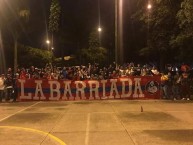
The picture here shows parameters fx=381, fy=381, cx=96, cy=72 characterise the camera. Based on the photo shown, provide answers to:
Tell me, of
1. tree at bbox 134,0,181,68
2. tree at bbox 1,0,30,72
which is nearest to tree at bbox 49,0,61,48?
tree at bbox 1,0,30,72

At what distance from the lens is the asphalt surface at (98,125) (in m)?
11.1

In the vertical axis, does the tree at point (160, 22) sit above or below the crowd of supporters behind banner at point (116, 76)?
above

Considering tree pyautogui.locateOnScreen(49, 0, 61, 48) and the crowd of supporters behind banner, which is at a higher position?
tree pyautogui.locateOnScreen(49, 0, 61, 48)

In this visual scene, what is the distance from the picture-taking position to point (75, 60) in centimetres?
6091

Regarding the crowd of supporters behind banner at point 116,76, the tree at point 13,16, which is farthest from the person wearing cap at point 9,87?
the tree at point 13,16

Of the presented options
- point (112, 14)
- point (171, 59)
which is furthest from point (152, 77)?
point (112, 14)

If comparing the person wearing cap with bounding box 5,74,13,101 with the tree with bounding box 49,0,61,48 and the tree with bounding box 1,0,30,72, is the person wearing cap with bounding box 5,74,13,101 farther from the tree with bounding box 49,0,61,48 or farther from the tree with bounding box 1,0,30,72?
the tree with bounding box 49,0,61,48

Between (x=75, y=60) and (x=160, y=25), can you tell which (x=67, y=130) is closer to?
(x=160, y=25)

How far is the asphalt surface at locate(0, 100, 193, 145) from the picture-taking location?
11059 mm

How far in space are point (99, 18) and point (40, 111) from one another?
45.4 metres

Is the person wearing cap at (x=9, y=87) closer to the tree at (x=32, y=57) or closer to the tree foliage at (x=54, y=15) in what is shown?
the tree at (x=32, y=57)

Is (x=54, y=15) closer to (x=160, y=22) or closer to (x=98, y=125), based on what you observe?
→ (x=160, y=22)

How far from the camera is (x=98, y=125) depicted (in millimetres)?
13688

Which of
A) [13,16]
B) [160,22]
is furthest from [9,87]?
[160,22]
